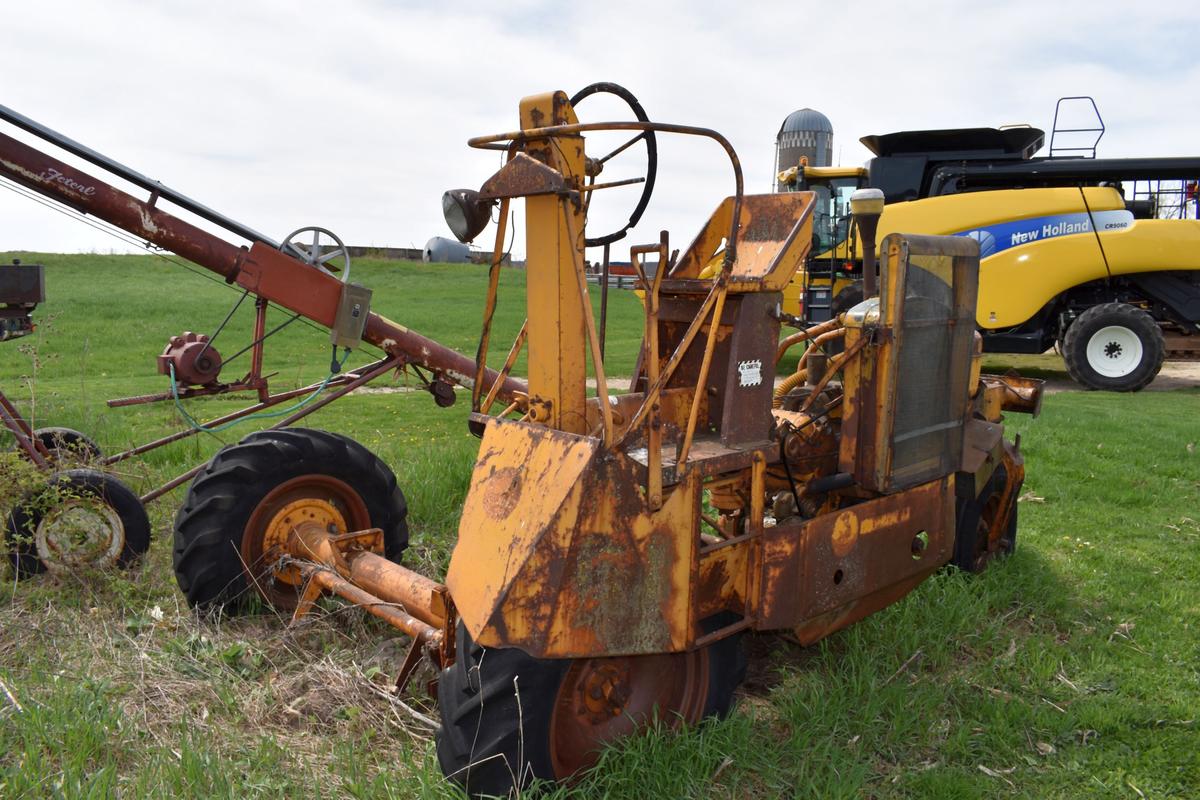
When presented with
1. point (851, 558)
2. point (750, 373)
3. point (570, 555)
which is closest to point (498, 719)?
point (570, 555)

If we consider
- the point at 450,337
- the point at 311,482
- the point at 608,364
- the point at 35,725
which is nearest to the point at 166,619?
the point at 311,482

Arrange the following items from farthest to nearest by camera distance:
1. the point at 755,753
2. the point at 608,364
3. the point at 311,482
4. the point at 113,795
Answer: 1. the point at 608,364
2. the point at 311,482
3. the point at 755,753
4. the point at 113,795

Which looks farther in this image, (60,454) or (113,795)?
(60,454)

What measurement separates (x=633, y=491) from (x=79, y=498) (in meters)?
3.36

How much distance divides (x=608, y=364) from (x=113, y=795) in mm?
12686

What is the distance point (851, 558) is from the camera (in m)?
3.80

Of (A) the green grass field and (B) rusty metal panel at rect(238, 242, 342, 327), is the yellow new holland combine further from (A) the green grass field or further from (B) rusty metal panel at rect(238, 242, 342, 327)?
(B) rusty metal panel at rect(238, 242, 342, 327)

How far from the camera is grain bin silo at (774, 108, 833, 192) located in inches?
1234

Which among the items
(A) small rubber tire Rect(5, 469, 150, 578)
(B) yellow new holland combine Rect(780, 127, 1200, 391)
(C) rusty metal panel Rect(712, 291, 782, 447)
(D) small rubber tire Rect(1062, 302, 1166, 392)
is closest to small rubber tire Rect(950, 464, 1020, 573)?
(C) rusty metal panel Rect(712, 291, 782, 447)

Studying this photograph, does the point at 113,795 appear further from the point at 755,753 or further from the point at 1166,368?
the point at 1166,368

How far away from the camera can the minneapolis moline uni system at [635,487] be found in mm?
2914

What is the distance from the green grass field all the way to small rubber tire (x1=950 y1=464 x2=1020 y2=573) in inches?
4.1

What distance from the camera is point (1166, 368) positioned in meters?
16.8

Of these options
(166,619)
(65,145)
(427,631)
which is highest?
(65,145)
